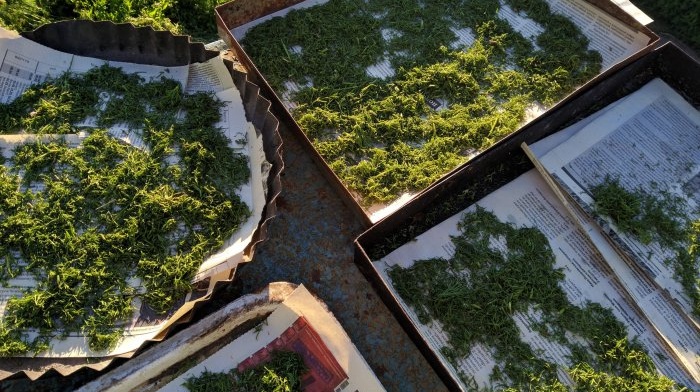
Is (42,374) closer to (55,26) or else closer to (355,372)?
(355,372)

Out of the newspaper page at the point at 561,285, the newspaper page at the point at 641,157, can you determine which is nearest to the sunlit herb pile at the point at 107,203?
the newspaper page at the point at 561,285

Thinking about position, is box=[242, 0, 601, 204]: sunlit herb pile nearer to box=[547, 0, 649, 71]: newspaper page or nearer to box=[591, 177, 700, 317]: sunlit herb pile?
box=[547, 0, 649, 71]: newspaper page

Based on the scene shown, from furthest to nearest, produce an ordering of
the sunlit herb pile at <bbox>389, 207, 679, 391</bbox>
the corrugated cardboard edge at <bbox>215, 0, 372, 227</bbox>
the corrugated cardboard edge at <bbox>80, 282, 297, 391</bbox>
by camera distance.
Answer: the corrugated cardboard edge at <bbox>215, 0, 372, 227</bbox> < the sunlit herb pile at <bbox>389, 207, 679, 391</bbox> < the corrugated cardboard edge at <bbox>80, 282, 297, 391</bbox>

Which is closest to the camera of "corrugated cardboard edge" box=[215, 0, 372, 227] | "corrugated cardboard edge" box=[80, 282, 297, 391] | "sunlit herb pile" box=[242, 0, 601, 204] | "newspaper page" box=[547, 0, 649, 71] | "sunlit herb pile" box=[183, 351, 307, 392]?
"corrugated cardboard edge" box=[80, 282, 297, 391]

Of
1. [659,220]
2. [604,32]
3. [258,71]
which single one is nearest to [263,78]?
[258,71]

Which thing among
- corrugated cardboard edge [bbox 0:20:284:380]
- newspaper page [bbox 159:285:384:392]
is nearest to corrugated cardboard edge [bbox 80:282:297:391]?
newspaper page [bbox 159:285:384:392]

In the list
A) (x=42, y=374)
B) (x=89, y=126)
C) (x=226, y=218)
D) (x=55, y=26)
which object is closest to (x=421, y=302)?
(x=226, y=218)

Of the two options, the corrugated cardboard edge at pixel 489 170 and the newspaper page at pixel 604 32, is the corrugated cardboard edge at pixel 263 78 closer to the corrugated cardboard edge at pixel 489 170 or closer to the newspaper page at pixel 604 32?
the corrugated cardboard edge at pixel 489 170
